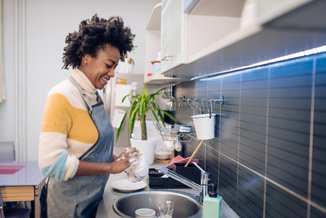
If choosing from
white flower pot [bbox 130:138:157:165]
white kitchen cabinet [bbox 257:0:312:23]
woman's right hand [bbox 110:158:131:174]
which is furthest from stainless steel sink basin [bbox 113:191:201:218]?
white kitchen cabinet [bbox 257:0:312:23]

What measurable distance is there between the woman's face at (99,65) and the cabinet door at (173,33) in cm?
29

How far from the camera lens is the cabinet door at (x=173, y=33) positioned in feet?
3.78

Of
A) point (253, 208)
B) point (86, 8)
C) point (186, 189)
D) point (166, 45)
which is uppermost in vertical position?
point (86, 8)

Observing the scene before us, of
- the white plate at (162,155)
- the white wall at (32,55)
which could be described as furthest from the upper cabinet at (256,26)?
the white wall at (32,55)

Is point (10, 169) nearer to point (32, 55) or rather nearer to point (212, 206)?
point (32, 55)

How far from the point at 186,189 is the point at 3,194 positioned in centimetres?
148

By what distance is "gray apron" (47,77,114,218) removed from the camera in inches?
52.1

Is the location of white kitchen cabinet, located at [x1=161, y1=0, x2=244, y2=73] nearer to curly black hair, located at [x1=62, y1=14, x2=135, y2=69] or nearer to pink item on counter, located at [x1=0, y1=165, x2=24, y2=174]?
curly black hair, located at [x1=62, y1=14, x2=135, y2=69]

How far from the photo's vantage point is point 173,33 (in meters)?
1.34

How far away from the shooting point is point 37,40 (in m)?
3.45

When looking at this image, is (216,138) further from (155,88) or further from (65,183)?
(155,88)

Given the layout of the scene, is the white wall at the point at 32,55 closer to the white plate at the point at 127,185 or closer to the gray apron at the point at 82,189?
the white plate at the point at 127,185

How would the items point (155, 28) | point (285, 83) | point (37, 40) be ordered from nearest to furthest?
point (285, 83), point (155, 28), point (37, 40)

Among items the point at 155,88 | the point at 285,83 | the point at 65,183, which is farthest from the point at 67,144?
the point at 155,88
